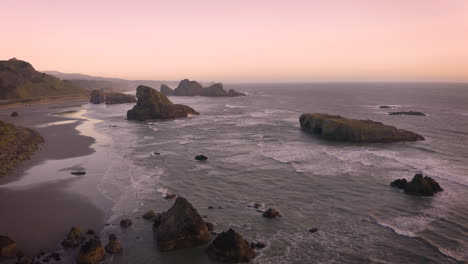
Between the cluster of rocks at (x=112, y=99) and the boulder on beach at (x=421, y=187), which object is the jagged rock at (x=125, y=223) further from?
the cluster of rocks at (x=112, y=99)

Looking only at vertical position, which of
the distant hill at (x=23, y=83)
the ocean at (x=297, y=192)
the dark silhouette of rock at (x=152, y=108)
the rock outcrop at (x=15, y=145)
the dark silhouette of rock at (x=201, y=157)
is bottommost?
the ocean at (x=297, y=192)

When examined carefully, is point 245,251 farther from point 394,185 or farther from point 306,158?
point 306,158

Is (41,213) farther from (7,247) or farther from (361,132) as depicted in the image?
(361,132)

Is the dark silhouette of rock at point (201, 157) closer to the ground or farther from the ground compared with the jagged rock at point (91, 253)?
farther from the ground

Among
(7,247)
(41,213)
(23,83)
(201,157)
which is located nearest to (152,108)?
(201,157)

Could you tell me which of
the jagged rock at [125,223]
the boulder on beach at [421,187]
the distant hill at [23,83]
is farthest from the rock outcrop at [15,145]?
the distant hill at [23,83]

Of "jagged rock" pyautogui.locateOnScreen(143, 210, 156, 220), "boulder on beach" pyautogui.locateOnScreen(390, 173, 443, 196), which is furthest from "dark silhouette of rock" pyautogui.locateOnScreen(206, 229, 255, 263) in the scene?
"boulder on beach" pyautogui.locateOnScreen(390, 173, 443, 196)

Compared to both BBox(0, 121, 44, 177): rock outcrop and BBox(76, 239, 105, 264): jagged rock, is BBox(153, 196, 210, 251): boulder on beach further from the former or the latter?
BBox(0, 121, 44, 177): rock outcrop
